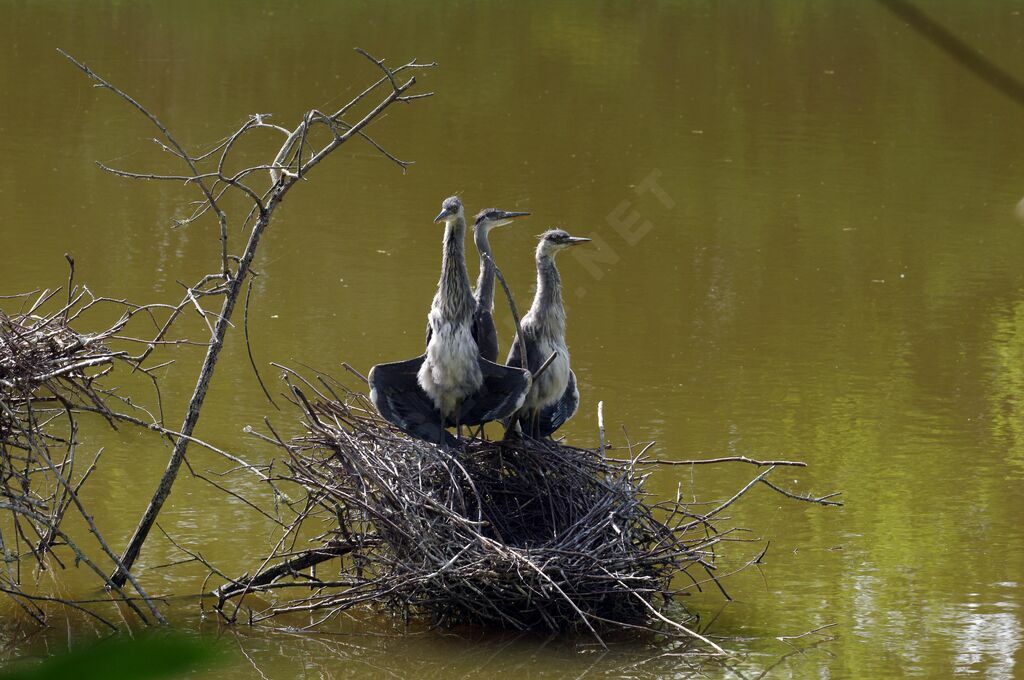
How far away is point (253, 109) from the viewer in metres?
14.3

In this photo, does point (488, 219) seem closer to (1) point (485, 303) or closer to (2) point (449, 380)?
(1) point (485, 303)

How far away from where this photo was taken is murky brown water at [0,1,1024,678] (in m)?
5.33

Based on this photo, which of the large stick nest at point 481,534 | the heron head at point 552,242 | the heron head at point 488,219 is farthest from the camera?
the heron head at point 488,219

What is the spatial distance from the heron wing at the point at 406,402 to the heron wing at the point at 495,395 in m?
0.11

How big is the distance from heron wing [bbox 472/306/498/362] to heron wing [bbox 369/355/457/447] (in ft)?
0.85

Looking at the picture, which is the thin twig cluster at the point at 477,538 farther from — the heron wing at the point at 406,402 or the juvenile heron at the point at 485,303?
the juvenile heron at the point at 485,303

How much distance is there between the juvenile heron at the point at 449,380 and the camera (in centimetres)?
470

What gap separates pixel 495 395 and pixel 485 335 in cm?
29

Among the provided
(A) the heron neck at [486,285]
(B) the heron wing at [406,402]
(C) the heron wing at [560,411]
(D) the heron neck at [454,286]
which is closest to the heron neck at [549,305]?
(A) the heron neck at [486,285]

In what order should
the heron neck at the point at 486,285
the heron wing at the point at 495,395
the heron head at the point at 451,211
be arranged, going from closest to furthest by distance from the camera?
the heron wing at the point at 495,395 → the heron head at the point at 451,211 → the heron neck at the point at 486,285

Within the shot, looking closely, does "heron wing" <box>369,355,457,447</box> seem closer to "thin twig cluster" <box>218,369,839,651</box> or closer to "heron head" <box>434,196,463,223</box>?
"thin twig cluster" <box>218,369,839,651</box>

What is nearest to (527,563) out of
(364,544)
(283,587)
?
(364,544)

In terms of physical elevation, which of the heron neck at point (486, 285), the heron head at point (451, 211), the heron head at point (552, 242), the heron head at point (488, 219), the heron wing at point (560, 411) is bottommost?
the heron wing at point (560, 411)

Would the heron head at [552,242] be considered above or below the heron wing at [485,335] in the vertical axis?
above
